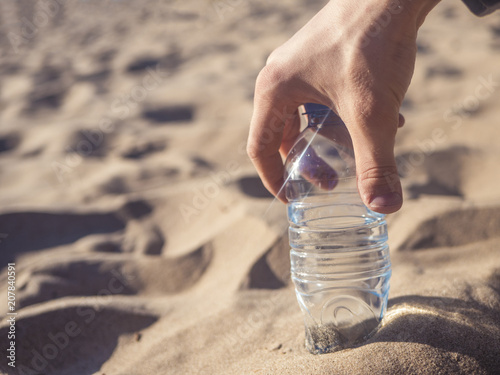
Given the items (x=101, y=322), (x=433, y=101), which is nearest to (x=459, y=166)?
(x=433, y=101)

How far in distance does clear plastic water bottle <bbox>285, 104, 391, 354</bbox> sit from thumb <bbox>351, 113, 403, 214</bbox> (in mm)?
233

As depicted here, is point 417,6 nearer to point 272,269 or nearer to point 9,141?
point 272,269

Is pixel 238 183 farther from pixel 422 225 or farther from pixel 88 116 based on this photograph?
pixel 88 116

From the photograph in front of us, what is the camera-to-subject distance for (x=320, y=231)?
157cm

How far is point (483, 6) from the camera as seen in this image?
53.2 inches

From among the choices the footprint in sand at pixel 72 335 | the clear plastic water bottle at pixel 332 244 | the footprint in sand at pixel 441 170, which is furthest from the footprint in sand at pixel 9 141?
the footprint in sand at pixel 441 170

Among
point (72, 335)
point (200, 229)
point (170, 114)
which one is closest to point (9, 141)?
point (170, 114)

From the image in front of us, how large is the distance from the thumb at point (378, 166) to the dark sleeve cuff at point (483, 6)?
542 millimetres

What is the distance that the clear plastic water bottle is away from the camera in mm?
1359

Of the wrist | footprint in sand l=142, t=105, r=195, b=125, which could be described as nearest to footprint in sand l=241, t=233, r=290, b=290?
the wrist

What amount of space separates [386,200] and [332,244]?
0.45 m

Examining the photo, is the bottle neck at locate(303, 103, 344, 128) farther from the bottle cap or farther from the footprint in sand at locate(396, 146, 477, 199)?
the footprint in sand at locate(396, 146, 477, 199)

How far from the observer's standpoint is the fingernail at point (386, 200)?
1097mm

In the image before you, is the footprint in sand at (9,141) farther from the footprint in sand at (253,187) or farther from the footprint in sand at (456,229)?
the footprint in sand at (456,229)
